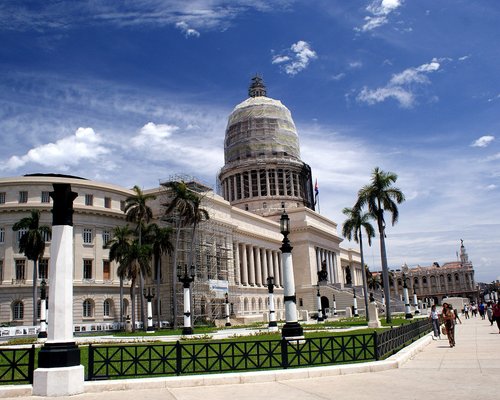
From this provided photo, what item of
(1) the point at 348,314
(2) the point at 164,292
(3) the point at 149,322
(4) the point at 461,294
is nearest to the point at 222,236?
(2) the point at 164,292

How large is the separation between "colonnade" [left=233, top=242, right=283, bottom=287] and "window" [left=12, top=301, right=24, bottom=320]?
34387 millimetres

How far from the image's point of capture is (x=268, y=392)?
12875mm

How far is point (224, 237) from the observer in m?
79.8

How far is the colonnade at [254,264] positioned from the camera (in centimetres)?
8606

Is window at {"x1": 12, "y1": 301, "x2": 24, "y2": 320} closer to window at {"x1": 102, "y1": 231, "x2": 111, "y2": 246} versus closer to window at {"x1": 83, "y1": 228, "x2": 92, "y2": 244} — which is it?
window at {"x1": 83, "y1": 228, "x2": 92, "y2": 244}

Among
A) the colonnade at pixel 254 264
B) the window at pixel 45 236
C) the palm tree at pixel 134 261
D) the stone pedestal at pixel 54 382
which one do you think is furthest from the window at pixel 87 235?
the stone pedestal at pixel 54 382

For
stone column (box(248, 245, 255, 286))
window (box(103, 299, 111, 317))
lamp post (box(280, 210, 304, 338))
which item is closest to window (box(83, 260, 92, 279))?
window (box(103, 299, 111, 317))

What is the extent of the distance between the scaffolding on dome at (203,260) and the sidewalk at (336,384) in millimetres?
50631

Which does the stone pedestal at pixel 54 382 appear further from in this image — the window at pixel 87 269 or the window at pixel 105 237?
the window at pixel 105 237

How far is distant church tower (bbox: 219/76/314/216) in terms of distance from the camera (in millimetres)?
116438

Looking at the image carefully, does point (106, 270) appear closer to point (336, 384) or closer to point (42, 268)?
point (42, 268)

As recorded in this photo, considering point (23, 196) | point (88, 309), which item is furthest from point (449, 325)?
point (23, 196)

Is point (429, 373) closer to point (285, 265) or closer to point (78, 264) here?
point (285, 265)

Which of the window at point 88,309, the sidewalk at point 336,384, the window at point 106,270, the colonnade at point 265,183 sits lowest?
the sidewalk at point 336,384
